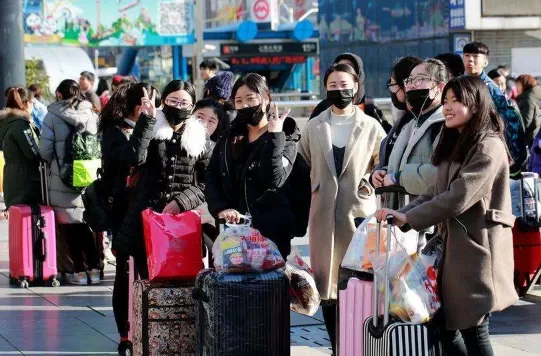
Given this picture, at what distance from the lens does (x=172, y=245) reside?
20.7ft

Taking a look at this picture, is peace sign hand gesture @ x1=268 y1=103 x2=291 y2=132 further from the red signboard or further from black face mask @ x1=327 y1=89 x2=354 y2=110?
the red signboard

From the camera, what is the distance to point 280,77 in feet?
117

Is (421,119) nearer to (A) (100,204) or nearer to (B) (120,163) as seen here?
(B) (120,163)

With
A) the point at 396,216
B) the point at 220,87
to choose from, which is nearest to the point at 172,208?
the point at 396,216

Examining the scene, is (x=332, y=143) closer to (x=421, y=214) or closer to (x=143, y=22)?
(x=421, y=214)

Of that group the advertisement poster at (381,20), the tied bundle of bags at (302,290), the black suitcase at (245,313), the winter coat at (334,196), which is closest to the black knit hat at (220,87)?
the winter coat at (334,196)

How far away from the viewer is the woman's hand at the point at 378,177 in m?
6.16

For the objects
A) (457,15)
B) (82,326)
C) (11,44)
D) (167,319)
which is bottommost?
(82,326)

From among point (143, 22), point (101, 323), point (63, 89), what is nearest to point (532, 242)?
point (101, 323)

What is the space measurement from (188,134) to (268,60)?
26997 millimetres

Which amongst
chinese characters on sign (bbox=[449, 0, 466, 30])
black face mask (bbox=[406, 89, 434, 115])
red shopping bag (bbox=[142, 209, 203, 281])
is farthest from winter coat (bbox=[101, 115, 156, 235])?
chinese characters on sign (bbox=[449, 0, 466, 30])

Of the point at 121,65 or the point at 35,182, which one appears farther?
the point at 121,65

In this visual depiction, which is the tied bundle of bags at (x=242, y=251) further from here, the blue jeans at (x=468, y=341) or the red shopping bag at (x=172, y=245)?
the blue jeans at (x=468, y=341)

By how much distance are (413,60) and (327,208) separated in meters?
0.99
